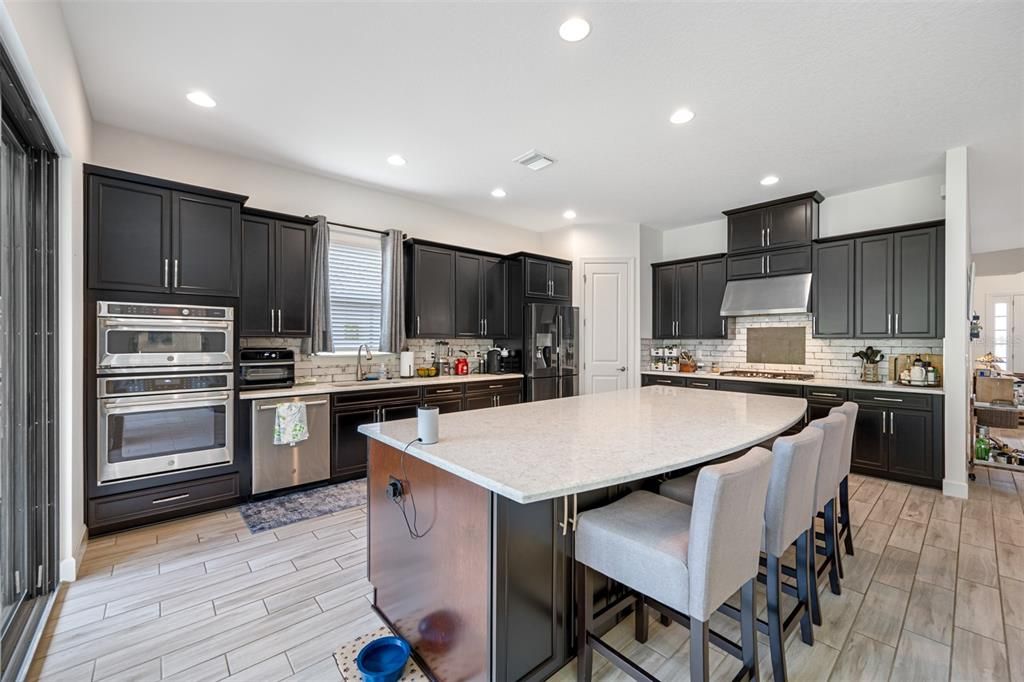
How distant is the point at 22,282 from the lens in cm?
210

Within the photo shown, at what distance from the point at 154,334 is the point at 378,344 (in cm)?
201

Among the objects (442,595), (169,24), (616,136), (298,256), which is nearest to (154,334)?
(298,256)

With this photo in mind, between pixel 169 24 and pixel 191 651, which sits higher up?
pixel 169 24

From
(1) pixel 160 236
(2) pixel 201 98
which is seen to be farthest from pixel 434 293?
(2) pixel 201 98

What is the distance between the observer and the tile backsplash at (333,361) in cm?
411

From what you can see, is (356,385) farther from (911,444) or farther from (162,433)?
(911,444)

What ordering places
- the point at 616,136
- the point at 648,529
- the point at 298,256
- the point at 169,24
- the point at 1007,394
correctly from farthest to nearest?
the point at 1007,394 → the point at 298,256 → the point at 616,136 → the point at 169,24 → the point at 648,529

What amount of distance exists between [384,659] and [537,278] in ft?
14.7

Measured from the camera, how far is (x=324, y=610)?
6.98ft

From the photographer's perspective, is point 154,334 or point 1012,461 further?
point 1012,461

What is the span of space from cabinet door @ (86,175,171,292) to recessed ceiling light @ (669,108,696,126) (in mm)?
3560

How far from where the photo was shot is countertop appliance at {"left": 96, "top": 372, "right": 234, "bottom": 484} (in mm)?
2836

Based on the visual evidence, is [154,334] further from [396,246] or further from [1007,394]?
[1007,394]

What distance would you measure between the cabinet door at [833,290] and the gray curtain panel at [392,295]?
444 centimetres
